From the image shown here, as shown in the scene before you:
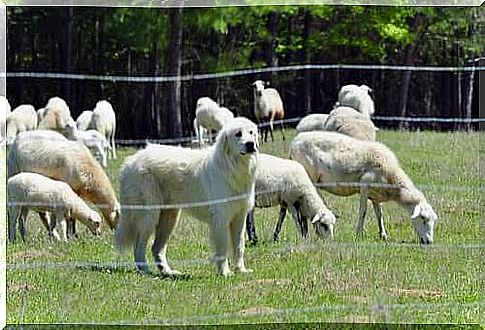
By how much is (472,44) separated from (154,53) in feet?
7.08

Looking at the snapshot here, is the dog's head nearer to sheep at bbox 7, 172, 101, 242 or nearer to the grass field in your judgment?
the grass field

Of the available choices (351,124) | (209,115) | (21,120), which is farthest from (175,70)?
(351,124)

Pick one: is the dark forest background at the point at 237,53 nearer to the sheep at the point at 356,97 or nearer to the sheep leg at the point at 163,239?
the sheep at the point at 356,97

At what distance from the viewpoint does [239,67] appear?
684 cm

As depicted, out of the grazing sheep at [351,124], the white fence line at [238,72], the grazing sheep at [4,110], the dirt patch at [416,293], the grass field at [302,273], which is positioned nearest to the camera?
the grass field at [302,273]

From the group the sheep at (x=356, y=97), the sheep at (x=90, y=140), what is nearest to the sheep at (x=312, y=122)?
the sheep at (x=356, y=97)

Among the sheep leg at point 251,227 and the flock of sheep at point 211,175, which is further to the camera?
the sheep leg at point 251,227

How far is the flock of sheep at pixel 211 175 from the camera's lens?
6.78m

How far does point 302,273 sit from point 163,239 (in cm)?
99

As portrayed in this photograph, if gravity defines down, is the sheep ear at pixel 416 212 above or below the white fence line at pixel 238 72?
below

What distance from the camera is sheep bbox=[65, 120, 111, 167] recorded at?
704cm

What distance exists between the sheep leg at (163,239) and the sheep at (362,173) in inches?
39.8

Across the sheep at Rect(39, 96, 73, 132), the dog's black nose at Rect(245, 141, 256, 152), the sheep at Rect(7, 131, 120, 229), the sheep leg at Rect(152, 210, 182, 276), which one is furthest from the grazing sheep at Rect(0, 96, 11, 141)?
the dog's black nose at Rect(245, 141, 256, 152)

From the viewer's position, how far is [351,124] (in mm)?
7207
